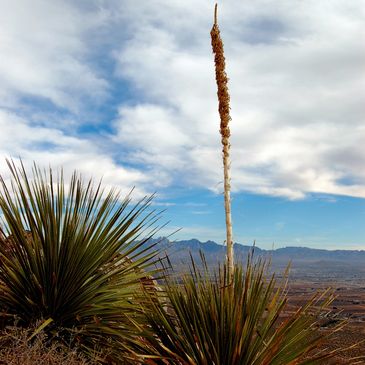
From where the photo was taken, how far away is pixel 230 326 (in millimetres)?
4438

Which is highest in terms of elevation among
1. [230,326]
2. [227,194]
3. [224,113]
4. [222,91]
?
[222,91]

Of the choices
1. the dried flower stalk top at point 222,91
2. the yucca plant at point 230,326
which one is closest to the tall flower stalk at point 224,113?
the dried flower stalk top at point 222,91

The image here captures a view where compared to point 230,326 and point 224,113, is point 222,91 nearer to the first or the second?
point 224,113

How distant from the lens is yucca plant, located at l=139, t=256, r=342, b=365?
4.42m

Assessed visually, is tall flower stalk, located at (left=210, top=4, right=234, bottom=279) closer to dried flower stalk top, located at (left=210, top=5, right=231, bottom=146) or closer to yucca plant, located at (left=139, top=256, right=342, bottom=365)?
dried flower stalk top, located at (left=210, top=5, right=231, bottom=146)

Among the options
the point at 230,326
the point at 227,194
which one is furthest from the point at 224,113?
the point at 230,326

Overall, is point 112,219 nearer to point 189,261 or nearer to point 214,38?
point 189,261

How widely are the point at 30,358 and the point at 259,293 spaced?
2.11 metres

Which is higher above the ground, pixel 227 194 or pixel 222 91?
pixel 222 91

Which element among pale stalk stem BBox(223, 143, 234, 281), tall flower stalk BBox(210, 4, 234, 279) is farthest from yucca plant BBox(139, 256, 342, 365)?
tall flower stalk BBox(210, 4, 234, 279)

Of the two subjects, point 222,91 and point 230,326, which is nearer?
point 230,326

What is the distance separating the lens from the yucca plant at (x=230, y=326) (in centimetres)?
442

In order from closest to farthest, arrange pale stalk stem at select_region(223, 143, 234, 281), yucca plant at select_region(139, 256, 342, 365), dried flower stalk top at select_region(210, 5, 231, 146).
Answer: yucca plant at select_region(139, 256, 342, 365) → pale stalk stem at select_region(223, 143, 234, 281) → dried flower stalk top at select_region(210, 5, 231, 146)

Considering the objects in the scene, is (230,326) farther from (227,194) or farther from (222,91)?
(222,91)
